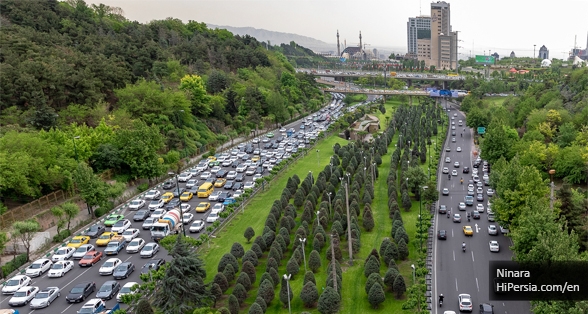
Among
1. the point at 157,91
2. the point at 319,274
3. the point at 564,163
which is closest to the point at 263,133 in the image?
the point at 157,91

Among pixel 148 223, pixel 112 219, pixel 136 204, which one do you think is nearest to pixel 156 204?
pixel 136 204

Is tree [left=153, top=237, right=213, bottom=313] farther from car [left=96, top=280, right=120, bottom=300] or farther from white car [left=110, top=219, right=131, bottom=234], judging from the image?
white car [left=110, top=219, right=131, bottom=234]

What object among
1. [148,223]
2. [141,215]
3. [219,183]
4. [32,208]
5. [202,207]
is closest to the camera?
[148,223]

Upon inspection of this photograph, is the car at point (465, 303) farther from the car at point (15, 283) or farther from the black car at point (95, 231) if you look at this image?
the black car at point (95, 231)

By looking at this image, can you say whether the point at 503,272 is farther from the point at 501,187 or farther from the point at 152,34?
the point at 152,34

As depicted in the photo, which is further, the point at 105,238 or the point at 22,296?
the point at 105,238

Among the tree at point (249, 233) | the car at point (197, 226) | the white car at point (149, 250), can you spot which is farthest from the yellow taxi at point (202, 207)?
the white car at point (149, 250)

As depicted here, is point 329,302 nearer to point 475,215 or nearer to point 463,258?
point 463,258
